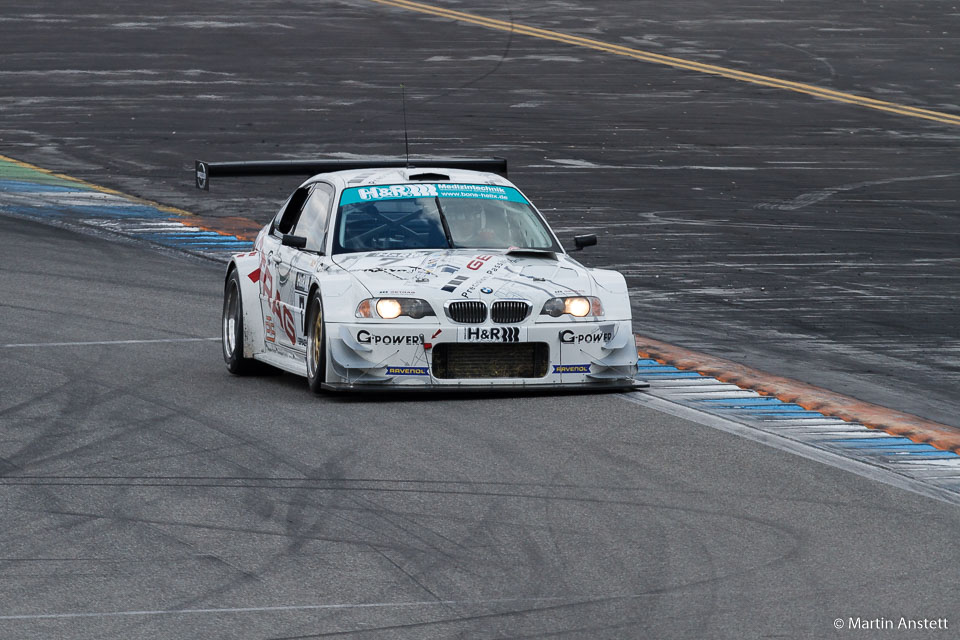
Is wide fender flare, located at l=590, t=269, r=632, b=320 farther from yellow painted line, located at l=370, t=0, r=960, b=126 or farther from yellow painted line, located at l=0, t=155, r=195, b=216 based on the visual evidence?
yellow painted line, located at l=370, t=0, r=960, b=126

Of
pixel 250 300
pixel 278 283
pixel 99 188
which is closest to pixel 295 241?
pixel 278 283

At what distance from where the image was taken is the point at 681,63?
37469 millimetres

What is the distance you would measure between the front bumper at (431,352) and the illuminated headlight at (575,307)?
73 millimetres

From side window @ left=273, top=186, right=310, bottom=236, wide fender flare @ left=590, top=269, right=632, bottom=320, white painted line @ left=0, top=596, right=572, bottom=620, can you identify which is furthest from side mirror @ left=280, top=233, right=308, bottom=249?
white painted line @ left=0, top=596, right=572, bottom=620

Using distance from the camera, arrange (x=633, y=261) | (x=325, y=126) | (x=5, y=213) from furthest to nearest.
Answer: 1. (x=325, y=126)
2. (x=5, y=213)
3. (x=633, y=261)

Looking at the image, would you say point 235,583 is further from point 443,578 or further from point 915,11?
point 915,11

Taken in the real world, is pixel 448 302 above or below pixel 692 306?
above

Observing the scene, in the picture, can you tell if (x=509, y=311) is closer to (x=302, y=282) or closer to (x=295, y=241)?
(x=302, y=282)

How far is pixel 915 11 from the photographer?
45.0 meters

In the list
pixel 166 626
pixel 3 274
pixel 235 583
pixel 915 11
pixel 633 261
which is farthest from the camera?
pixel 915 11

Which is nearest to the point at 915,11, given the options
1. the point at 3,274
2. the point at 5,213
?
the point at 5,213

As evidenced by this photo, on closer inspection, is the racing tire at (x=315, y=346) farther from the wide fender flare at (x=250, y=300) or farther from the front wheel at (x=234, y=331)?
the front wheel at (x=234, y=331)

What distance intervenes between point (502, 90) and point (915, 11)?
51.6ft

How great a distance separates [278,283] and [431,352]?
172 centimetres
